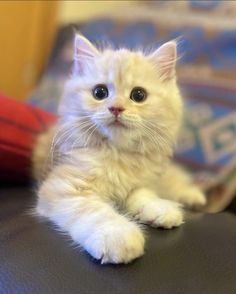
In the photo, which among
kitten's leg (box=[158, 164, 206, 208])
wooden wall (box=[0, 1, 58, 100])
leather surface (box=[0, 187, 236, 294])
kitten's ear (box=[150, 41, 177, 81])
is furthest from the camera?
wooden wall (box=[0, 1, 58, 100])

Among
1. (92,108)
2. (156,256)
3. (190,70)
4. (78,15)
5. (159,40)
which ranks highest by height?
(78,15)

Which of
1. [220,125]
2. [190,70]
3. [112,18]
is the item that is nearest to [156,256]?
[220,125]

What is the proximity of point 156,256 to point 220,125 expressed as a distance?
0.71m

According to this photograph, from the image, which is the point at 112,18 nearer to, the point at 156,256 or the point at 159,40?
the point at 159,40

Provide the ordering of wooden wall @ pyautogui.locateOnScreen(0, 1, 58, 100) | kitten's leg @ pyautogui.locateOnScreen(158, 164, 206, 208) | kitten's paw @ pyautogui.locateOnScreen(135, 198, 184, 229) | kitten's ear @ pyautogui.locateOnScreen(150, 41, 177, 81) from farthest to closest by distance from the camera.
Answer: wooden wall @ pyautogui.locateOnScreen(0, 1, 58, 100), kitten's leg @ pyautogui.locateOnScreen(158, 164, 206, 208), kitten's ear @ pyautogui.locateOnScreen(150, 41, 177, 81), kitten's paw @ pyautogui.locateOnScreen(135, 198, 184, 229)

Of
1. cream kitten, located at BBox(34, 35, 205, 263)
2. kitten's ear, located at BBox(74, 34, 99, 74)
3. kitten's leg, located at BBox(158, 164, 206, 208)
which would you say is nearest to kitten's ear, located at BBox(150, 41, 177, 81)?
cream kitten, located at BBox(34, 35, 205, 263)

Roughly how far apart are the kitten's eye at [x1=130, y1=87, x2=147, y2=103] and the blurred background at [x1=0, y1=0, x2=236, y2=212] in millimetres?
372

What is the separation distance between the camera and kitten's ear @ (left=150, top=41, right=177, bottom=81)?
3.35 ft

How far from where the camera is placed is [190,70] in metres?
1.55

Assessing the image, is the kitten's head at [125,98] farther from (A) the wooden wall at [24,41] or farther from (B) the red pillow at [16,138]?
(A) the wooden wall at [24,41]

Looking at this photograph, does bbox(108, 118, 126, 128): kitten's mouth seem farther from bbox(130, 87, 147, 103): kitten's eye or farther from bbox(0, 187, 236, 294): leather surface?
bbox(0, 187, 236, 294): leather surface

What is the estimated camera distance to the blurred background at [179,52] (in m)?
1.39

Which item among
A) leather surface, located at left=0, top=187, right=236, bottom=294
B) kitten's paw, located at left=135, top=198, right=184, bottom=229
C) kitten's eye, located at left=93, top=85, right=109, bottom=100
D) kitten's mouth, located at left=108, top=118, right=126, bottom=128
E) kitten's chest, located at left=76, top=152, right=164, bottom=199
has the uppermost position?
kitten's eye, located at left=93, top=85, right=109, bottom=100

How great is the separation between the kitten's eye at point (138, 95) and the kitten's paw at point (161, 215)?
0.22 metres
